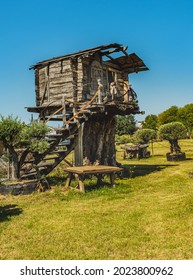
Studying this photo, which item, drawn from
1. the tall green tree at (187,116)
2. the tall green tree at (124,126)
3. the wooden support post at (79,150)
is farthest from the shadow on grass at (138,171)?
the tall green tree at (124,126)

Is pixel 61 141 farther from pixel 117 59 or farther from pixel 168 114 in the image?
pixel 168 114

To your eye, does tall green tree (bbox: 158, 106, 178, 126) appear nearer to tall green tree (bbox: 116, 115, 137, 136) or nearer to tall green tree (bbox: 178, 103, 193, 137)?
tall green tree (bbox: 178, 103, 193, 137)

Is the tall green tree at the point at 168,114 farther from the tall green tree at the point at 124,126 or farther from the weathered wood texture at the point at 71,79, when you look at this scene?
the weathered wood texture at the point at 71,79

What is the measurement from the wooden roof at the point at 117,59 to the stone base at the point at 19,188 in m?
7.42

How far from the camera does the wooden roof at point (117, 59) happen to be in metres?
15.5

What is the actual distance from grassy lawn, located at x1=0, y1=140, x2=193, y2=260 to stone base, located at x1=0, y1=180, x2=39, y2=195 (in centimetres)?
38

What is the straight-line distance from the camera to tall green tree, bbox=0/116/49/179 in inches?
484

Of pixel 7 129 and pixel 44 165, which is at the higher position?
pixel 7 129

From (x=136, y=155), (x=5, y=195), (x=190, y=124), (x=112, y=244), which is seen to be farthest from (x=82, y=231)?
(x=190, y=124)

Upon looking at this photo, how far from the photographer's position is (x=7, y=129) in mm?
12203

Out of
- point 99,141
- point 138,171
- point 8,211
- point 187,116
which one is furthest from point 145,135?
point 187,116

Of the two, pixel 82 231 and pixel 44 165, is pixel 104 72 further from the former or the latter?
pixel 82 231

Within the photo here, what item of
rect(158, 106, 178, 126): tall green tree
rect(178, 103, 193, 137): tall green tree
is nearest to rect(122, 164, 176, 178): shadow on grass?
rect(178, 103, 193, 137): tall green tree
